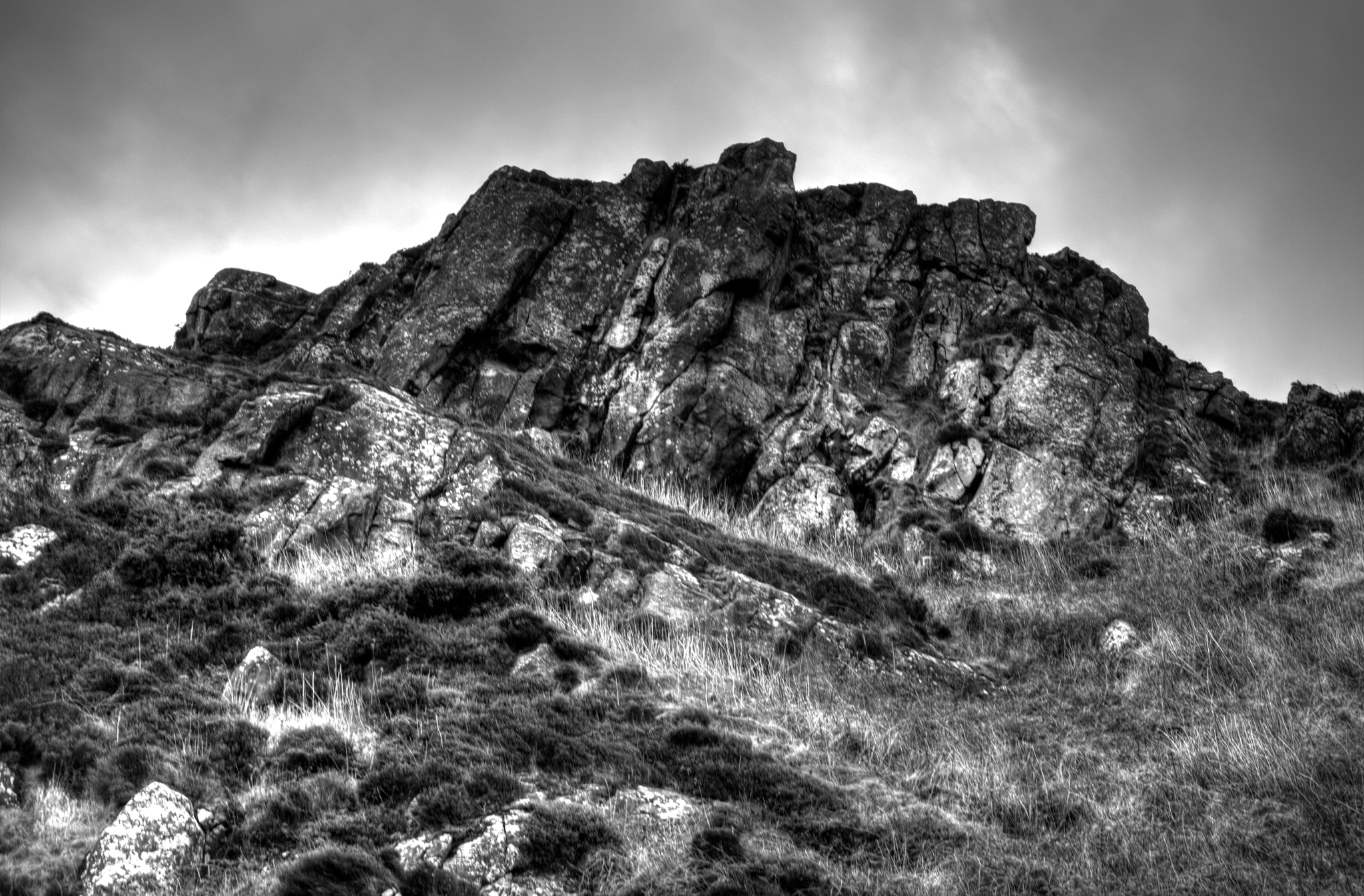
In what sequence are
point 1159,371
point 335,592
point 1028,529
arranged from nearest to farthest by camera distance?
point 335,592 → point 1028,529 → point 1159,371

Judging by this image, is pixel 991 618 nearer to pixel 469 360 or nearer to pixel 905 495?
pixel 905 495

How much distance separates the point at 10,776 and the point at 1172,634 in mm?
14893

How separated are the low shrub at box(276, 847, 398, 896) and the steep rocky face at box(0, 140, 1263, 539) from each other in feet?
40.0

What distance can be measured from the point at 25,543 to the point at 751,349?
17.1 m

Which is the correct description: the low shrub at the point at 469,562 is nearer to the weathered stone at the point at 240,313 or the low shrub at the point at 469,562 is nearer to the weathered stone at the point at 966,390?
the weathered stone at the point at 966,390

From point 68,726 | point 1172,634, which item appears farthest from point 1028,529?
point 68,726

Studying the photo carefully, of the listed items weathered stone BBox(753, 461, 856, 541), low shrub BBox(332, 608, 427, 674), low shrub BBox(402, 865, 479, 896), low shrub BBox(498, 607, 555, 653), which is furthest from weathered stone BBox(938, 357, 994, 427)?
low shrub BBox(402, 865, 479, 896)

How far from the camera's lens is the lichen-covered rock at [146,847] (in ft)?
26.2

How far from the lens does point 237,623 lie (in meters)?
13.5

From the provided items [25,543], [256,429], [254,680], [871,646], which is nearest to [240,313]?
[256,429]

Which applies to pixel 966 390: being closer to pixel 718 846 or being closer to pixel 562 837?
pixel 718 846

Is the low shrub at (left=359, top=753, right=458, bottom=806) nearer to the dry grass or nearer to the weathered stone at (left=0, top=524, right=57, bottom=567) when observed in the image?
the dry grass

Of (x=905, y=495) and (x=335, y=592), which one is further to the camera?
(x=905, y=495)

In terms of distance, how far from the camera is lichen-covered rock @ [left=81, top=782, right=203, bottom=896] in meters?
7.98
